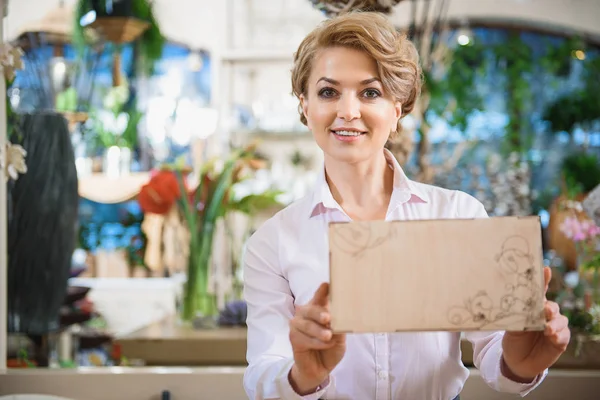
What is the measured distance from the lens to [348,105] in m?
1.13

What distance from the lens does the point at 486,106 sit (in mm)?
5715

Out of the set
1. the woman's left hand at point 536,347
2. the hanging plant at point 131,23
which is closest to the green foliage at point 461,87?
the hanging plant at point 131,23

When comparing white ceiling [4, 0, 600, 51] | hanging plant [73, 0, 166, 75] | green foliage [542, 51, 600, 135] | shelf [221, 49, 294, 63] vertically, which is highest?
white ceiling [4, 0, 600, 51]

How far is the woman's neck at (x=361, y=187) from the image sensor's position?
125 centimetres

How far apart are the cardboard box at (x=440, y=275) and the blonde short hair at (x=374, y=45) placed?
32 centimetres

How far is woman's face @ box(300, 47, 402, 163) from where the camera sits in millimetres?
1146

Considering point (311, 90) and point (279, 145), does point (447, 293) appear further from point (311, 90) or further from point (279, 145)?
point (279, 145)

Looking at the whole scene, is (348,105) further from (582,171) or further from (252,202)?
(582,171)

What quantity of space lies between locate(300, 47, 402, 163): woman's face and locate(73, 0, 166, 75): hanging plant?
318 centimetres

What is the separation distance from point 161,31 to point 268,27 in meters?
0.81

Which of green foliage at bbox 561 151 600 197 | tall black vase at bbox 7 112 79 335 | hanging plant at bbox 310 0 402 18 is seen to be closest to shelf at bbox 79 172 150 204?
tall black vase at bbox 7 112 79 335

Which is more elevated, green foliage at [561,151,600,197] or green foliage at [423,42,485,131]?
green foliage at [423,42,485,131]

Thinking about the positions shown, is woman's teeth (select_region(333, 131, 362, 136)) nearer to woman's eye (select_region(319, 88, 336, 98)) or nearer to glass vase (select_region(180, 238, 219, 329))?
woman's eye (select_region(319, 88, 336, 98))

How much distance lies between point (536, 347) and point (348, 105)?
1.35ft
